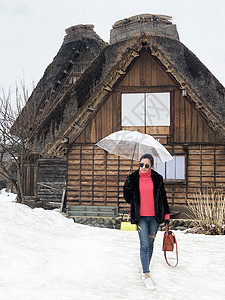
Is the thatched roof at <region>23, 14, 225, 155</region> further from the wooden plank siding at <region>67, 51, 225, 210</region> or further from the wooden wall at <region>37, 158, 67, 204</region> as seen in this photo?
the wooden wall at <region>37, 158, 67, 204</region>

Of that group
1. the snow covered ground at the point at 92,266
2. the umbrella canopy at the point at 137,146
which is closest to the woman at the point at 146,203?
the snow covered ground at the point at 92,266

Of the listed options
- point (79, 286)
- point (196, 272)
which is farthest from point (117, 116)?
point (79, 286)

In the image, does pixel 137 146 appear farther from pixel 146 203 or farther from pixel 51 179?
pixel 51 179

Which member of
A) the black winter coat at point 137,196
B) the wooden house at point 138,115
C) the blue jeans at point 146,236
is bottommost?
the blue jeans at point 146,236

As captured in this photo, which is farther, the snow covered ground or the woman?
the woman

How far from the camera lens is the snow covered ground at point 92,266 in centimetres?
397

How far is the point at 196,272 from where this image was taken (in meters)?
5.25

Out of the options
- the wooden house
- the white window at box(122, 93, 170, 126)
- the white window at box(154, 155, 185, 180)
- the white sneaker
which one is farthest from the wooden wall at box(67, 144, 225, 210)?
the white sneaker

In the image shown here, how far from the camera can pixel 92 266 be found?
5059 mm

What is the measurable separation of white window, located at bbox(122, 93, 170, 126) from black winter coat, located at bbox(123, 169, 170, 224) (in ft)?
24.9

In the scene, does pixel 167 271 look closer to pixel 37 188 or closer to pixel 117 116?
pixel 117 116

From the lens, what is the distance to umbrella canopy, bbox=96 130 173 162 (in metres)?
5.45

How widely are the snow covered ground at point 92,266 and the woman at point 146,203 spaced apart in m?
0.48

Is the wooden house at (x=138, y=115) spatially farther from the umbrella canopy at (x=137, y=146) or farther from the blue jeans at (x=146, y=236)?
the blue jeans at (x=146, y=236)
